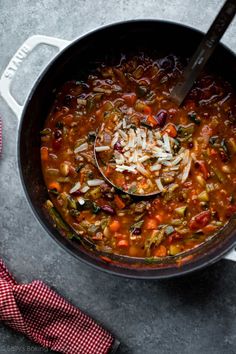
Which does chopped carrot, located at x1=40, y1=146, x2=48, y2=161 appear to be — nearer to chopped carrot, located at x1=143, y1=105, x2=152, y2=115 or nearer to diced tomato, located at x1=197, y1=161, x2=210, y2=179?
chopped carrot, located at x1=143, y1=105, x2=152, y2=115

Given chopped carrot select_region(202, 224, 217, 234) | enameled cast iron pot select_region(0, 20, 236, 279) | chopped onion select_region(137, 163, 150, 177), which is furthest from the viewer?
chopped carrot select_region(202, 224, 217, 234)

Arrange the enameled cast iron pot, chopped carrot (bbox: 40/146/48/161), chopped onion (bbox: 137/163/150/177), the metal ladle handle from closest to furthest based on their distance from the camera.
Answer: the metal ladle handle, the enameled cast iron pot, chopped onion (bbox: 137/163/150/177), chopped carrot (bbox: 40/146/48/161)

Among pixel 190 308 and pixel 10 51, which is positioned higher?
pixel 10 51

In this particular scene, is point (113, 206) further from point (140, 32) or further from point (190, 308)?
point (140, 32)

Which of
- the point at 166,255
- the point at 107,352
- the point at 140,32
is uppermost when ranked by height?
the point at 140,32

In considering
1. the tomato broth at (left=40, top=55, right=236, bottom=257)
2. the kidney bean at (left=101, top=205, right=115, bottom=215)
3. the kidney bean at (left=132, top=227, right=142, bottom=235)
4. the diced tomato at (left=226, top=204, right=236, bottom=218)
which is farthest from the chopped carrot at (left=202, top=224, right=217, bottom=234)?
the kidney bean at (left=101, top=205, right=115, bottom=215)

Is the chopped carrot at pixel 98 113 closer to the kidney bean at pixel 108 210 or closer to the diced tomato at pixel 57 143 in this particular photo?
the diced tomato at pixel 57 143

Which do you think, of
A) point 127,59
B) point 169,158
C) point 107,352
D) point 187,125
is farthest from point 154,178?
point 107,352
